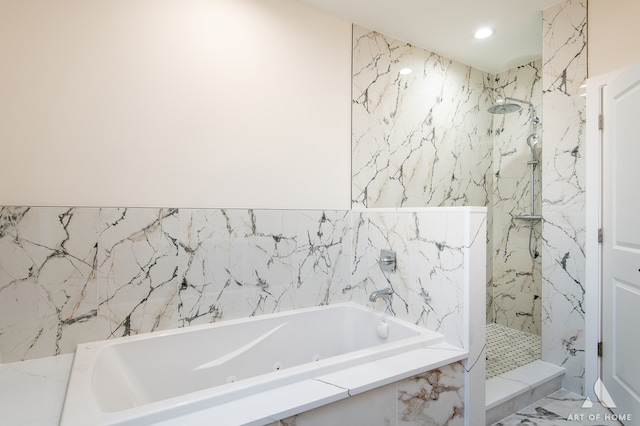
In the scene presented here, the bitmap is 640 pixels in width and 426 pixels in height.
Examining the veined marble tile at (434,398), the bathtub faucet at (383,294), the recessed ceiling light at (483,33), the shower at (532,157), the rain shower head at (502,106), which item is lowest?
the veined marble tile at (434,398)

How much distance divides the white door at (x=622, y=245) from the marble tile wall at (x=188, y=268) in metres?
0.92

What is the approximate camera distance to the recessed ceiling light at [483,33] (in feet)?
8.23

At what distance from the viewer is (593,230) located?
205cm

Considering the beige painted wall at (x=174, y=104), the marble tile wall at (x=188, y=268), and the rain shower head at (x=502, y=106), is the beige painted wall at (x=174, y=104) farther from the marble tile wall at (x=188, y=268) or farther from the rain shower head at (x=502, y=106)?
the rain shower head at (x=502, y=106)

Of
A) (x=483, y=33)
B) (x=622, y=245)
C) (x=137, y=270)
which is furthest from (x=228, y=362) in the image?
(x=483, y=33)

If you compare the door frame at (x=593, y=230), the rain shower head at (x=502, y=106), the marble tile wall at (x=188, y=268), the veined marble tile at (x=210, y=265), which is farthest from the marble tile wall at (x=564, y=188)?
the veined marble tile at (x=210, y=265)

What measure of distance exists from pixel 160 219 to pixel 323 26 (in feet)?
5.64

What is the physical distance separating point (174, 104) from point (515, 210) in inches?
122

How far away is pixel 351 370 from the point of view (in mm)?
1337

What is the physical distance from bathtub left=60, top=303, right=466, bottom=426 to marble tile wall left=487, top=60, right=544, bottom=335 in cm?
184

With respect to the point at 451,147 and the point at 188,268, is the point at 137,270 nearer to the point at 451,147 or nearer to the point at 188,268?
the point at 188,268

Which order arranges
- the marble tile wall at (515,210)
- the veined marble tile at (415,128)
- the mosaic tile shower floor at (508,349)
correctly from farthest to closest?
the marble tile wall at (515,210) < the veined marble tile at (415,128) < the mosaic tile shower floor at (508,349)

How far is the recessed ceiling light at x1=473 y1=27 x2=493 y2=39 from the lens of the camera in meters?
2.51

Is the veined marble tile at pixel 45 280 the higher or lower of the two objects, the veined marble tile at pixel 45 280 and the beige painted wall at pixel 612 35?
the lower
